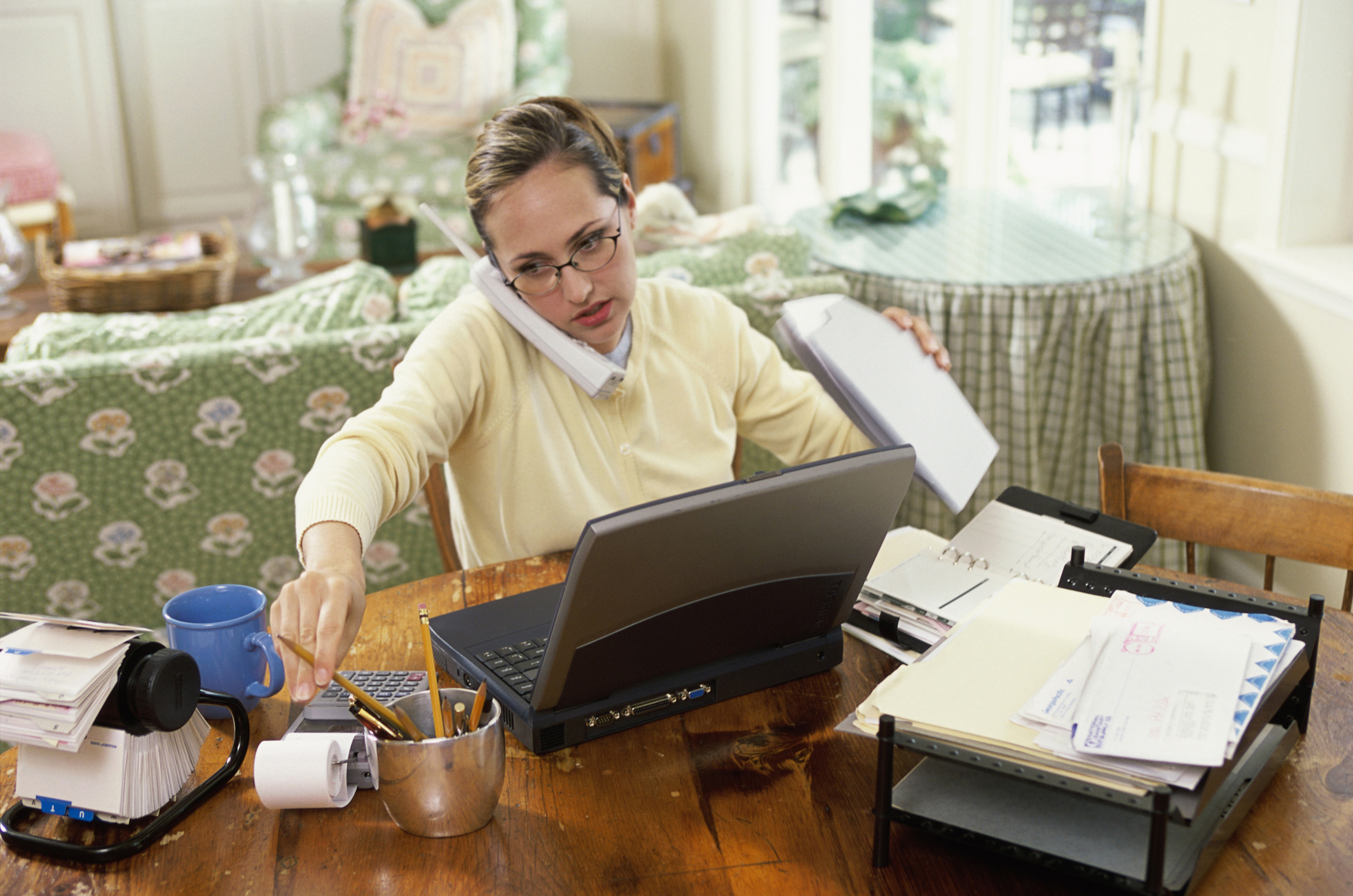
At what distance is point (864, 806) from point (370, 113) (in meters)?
4.31

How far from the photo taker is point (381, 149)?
4.57 meters

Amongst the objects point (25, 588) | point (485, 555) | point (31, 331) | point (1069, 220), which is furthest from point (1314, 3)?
point (25, 588)

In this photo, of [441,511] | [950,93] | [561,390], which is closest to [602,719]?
[561,390]

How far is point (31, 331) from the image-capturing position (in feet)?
6.66

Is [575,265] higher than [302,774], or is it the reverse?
[575,265]

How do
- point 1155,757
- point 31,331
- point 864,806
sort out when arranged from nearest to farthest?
1. point 1155,757
2. point 864,806
3. point 31,331

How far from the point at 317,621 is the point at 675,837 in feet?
1.02

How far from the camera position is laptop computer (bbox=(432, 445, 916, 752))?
83 cm

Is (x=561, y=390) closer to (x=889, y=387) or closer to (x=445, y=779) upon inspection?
(x=889, y=387)

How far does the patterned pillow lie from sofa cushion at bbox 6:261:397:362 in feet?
8.75

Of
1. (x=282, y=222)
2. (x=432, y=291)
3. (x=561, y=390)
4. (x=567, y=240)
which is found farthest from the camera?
(x=282, y=222)

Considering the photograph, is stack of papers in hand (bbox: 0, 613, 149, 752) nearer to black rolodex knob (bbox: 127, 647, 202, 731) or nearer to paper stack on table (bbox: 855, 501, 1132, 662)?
black rolodex knob (bbox: 127, 647, 202, 731)

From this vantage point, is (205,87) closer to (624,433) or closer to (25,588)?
(25,588)

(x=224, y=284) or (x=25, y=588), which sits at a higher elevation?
(x=224, y=284)
